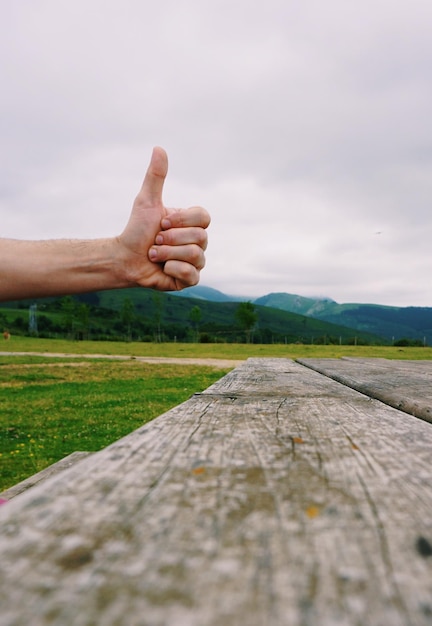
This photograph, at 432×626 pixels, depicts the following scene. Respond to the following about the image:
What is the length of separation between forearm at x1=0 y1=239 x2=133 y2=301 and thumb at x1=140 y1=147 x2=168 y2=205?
36 centimetres

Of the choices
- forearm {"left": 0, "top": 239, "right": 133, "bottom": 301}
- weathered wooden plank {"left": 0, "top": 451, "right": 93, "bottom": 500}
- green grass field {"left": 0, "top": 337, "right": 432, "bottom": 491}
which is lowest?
green grass field {"left": 0, "top": 337, "right": 432, "bottom": 491}

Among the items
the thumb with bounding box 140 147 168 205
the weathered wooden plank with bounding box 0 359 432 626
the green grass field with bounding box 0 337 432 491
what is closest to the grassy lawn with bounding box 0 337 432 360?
the green grass field with bounding box 0 337 432 491

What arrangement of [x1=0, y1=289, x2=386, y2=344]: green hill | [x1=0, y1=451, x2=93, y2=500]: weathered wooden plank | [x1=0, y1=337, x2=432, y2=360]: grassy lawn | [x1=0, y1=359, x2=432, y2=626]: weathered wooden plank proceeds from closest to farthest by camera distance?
[x1=0, y1=359, x2=432, y2=626]: weathered wooden plank → [x1=0, y1=451, x2=93, y2=500]: weathered wooden plank → [x1=0, y1=337, x2=432, y2=360]: grassy lawn → [x1=0, y1=289, x2=386, y2=344]: green hill

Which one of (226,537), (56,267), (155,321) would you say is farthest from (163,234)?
A: (155,321)

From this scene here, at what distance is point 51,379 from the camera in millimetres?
16688

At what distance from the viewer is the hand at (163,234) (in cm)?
280

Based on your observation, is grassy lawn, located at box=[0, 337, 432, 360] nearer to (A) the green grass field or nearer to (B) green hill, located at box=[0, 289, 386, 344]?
(A) the green grass field

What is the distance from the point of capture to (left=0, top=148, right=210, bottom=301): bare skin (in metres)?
2.70

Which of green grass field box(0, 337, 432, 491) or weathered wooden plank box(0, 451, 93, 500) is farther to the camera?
green grass field box(0, 337, 432, 491)

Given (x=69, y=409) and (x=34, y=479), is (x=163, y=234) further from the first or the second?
(x=69, y=409)

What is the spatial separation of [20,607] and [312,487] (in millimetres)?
536

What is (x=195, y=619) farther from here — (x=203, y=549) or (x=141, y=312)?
(x=141, y=312)

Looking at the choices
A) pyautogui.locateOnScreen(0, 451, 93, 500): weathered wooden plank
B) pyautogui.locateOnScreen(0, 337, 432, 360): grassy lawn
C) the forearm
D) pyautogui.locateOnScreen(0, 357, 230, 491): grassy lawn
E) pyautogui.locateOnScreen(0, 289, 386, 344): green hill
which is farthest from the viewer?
pyautogui.locateOnScreen(0, 289, 386, 344): green hill

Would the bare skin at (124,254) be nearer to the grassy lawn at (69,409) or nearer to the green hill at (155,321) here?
the grassy lawn at (69,409)
